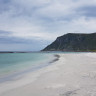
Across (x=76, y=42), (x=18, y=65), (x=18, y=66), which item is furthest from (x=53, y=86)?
(x=76, y=42)

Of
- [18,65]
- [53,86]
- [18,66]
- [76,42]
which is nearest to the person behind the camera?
[53,86]

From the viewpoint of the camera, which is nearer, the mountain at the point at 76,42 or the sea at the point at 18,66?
the sea at the point at 18,66

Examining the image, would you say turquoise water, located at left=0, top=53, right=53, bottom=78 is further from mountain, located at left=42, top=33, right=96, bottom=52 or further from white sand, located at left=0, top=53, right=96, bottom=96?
mountain, located at left=42, top=33, right=96, bottom=52

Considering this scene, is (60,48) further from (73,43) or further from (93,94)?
(93,94)

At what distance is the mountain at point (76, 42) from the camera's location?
496 ft

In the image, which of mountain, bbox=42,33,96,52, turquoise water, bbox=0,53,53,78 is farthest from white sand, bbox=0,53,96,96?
mountain, bbox=42,33,96,52

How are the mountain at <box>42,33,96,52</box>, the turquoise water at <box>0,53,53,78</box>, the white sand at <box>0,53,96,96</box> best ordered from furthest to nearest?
the mountain at <box>42,33,96,52</box> < the turquoise water at <box>0,53,53,78</box> < the white sand at <box>0,53,96,96</box>

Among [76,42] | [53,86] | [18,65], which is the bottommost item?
[18,65]

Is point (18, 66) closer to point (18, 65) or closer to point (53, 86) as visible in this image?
point (18, 65)

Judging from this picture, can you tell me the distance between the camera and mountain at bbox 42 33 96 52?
496 feet

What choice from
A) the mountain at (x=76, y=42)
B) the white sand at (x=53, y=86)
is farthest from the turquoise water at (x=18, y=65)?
the mountain at (x=76, y=42)

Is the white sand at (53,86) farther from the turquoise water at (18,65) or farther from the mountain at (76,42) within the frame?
the mountain at (76,42)

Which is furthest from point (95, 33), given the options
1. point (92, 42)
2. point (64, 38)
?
point (64, 38)

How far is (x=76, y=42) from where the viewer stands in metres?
164
